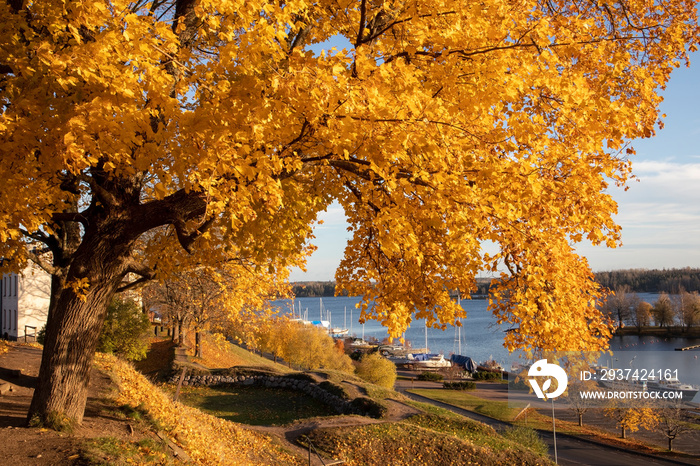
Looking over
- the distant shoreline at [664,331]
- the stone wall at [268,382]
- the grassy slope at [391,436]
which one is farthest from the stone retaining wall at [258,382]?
the distant shoreline at [664,331]

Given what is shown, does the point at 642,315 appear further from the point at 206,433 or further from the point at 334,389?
the point at 206,433

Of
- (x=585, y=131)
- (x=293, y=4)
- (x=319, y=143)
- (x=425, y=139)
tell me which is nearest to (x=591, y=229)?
(x=585, y=131)

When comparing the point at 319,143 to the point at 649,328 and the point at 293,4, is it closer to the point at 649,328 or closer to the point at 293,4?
the point at 293,4

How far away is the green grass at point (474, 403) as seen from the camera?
36.7m

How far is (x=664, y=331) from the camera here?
80.0 metres

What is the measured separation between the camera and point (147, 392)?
1241 cm

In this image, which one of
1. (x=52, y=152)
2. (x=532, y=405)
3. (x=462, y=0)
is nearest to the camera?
(x=52, y=152)

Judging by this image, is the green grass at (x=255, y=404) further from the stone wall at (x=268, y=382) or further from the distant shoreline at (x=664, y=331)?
the distant shoreline at (x=664, y=331)

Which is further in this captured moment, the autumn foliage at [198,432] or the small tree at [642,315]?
the small tree at [642,315]

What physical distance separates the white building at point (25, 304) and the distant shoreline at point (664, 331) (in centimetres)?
8005

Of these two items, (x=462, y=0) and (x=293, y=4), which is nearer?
(x=293, y=4)

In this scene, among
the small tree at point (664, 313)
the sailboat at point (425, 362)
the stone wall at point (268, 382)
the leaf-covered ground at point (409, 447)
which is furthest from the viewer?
the small tree at point (664, 313)

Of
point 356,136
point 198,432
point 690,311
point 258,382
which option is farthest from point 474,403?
point 690,311

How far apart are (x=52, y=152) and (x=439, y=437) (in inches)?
535
